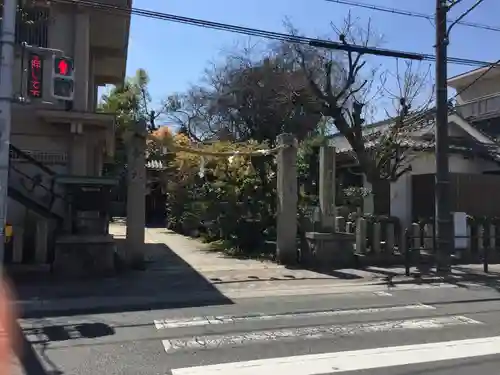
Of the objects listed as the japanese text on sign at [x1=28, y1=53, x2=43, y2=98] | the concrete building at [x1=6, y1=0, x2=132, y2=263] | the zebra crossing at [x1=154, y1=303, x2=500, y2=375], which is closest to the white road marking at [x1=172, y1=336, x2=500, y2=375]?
the zebra crossing at [x1=154, y1=303, x2=500, y2=375]

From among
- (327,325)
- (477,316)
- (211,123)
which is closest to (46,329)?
(327,325)

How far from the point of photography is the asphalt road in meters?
5.92

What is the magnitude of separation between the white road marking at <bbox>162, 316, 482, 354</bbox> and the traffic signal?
3.62 metres

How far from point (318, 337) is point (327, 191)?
8182 millimetres

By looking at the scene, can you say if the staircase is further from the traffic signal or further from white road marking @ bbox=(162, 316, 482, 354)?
white road marking @ bbox=(162, 316, 482, 354)

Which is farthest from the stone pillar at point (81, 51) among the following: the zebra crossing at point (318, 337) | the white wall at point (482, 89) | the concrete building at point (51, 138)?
the white wall at point (482, 89)

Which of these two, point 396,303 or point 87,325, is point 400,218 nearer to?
point 396,303

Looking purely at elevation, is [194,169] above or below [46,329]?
above

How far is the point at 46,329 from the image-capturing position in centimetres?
773

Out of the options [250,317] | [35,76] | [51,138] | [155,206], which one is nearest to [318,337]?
[250,317]

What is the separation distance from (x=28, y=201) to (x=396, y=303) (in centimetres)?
840

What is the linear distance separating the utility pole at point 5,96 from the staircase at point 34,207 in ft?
17.3

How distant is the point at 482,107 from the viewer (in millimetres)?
30312

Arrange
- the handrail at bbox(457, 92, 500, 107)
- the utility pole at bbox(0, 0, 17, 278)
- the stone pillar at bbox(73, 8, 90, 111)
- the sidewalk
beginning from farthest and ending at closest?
the handrail at bbox(457, 92, 500, 107), the stone pillar at bbox(73, 8, 90, 111), the sidewalk, the utility pole at bbox(0, 0, 17, 278)
